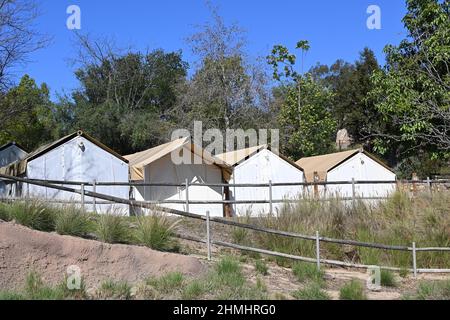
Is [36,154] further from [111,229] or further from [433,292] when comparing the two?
[433,292]

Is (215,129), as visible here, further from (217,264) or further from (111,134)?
(217,264)

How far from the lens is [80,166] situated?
22.6 metres

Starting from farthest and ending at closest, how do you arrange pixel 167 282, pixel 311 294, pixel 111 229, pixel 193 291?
pixel 111 229
pixel 311 294
pixel 167 282
pixel 193 291

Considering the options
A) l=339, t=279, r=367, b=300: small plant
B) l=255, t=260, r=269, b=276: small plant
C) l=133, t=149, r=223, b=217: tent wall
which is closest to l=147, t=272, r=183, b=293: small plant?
l=255, t=260, r=269, b=276: small plant

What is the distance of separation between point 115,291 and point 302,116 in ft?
102

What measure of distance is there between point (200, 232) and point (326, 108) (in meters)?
28.7

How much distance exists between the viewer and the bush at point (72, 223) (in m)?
10.4

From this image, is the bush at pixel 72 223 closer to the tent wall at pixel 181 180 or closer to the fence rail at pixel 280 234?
the fence rail at pixel 280 234

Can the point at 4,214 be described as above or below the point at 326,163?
below

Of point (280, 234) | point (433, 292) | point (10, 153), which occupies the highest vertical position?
point (10, 153)

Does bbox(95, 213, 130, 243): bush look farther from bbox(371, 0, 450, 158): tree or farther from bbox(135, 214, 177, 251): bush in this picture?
bbox(371, 0, 450, 158): tree

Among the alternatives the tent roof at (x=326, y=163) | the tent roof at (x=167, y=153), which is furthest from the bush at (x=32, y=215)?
the tent roof at (x=326, y=163)

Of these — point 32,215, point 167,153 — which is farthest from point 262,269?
point 167,153

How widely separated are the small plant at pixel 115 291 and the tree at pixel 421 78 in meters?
16.8
